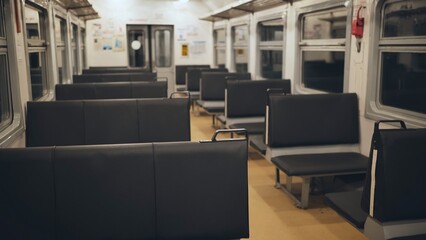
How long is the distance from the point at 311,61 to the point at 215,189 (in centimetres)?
366

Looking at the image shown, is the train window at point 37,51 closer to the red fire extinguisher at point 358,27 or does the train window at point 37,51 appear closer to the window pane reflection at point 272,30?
the red fire extinguisher at point 358,27

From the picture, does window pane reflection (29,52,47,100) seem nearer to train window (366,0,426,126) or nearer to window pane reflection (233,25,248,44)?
train window (366,0,426,126)

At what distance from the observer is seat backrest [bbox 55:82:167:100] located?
459cm

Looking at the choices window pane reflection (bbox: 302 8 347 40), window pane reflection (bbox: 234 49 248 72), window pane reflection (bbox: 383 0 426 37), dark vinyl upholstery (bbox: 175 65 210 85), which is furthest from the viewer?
dark vinyl upholstery (bbox: 175 65 210 85)

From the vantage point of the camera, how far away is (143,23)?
10.1 meters

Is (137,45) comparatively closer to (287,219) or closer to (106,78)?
(106,78)

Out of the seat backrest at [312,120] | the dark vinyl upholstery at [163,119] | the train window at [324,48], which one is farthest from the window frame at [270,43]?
the dark vinyl upholstery at [163,119]

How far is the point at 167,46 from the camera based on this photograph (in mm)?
10508

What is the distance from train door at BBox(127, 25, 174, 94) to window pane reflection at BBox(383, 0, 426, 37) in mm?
7251

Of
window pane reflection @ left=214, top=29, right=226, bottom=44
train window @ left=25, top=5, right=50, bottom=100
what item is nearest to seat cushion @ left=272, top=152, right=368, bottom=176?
train window @ left=25, top=5, right=50, bottom=100

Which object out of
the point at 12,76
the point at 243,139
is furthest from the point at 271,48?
the point at 243,139

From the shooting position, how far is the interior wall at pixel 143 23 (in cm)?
988

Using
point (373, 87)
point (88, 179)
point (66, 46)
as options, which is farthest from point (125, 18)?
point (88, 179)

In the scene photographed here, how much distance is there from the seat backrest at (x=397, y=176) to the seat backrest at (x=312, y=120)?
1.40 m
